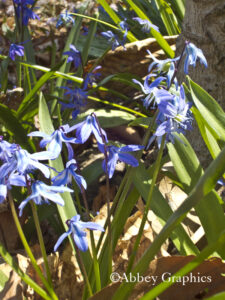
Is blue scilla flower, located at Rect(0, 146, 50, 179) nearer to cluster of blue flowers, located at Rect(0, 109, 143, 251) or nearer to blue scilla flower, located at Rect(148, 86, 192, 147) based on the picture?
cluster of blue flowers, located at Rect(0, 109, 143, 251)

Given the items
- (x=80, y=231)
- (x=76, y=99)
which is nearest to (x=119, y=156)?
(x=80, y=231)

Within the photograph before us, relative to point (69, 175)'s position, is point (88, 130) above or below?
above

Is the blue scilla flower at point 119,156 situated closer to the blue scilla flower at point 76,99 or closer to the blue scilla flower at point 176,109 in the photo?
the blue scilla flower at point 176,109

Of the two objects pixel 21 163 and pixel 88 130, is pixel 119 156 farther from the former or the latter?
pixel 21 163

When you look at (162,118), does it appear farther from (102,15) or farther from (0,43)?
(0,43)

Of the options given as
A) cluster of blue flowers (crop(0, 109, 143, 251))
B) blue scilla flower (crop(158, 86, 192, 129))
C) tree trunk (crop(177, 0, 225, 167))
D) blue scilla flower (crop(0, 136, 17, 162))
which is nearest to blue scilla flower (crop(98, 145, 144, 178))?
cluster of blue flowers (crop(0, 109, 143, 251))

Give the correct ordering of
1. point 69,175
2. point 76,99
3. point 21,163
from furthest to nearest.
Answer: point 76,99, point 69,175, point 21,163

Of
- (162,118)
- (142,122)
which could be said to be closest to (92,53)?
(142,122)

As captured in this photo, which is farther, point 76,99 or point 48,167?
point 76,99

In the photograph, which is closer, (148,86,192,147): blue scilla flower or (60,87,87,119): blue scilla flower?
(148,86,192,147): blue scilla flower
